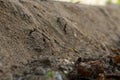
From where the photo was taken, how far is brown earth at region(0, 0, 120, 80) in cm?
487

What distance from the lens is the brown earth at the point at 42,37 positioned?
16.0ft

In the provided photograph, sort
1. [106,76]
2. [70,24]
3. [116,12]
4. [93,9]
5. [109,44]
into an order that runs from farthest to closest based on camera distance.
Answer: [116,12] < [93,9] < [109,44] < [70,24] < [106,76]

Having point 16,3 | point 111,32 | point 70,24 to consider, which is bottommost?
point 111,32

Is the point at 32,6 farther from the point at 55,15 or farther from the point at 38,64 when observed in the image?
the point at 38,64

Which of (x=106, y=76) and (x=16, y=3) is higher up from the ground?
(x=16, y=3)

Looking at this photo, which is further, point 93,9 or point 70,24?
point 93,9

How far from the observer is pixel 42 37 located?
548 cm

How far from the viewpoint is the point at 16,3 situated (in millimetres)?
5695

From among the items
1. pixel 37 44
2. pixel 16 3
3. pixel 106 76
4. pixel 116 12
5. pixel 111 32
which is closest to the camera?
pixel 106 76

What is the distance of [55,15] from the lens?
251 inches

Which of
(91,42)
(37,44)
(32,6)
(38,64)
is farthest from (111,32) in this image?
(38,64)

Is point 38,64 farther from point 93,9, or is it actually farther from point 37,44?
point 93,9

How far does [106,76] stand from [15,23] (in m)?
1.66

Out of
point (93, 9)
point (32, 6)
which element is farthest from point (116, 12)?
point (32, 6)
